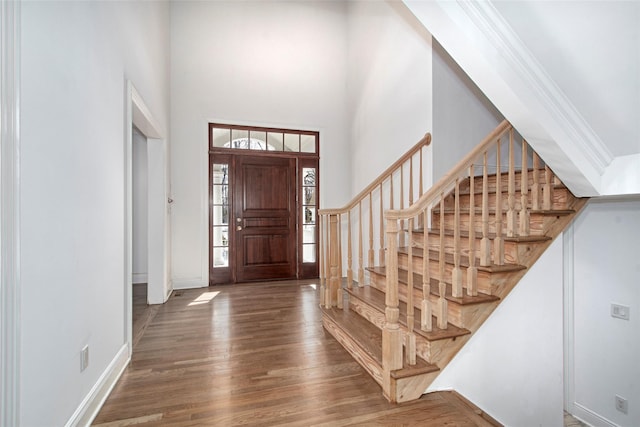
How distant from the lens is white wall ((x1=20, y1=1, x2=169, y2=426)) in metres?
1.16

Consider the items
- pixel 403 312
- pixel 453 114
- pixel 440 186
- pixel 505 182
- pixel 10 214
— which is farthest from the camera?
pixel 453 114

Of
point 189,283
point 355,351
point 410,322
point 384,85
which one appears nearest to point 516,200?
point 410,322

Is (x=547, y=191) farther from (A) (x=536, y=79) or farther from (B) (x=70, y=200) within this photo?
(B) (x=70, y=200)

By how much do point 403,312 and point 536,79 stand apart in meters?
1.74

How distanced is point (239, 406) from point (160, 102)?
341 cm

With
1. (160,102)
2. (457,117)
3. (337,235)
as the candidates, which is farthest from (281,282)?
(457,117)

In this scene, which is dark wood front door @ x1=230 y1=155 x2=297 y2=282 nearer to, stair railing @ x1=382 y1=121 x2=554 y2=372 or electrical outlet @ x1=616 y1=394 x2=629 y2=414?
stair railing @ x1=382 y1=121 x2=554 y2=372

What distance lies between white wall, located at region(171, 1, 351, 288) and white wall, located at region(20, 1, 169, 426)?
2.19 m

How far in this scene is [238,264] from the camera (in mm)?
4676

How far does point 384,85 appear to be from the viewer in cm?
403

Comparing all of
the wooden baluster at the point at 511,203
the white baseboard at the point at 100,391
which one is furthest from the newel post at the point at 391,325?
the white baseboard at the point at 100,391

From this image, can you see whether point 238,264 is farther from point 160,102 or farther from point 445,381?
point 445,381

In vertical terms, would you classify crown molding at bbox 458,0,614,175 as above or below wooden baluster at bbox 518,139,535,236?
above

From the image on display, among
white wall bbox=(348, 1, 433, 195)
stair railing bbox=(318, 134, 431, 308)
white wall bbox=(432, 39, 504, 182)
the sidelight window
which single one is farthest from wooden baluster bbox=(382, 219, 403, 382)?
the sidelight window
